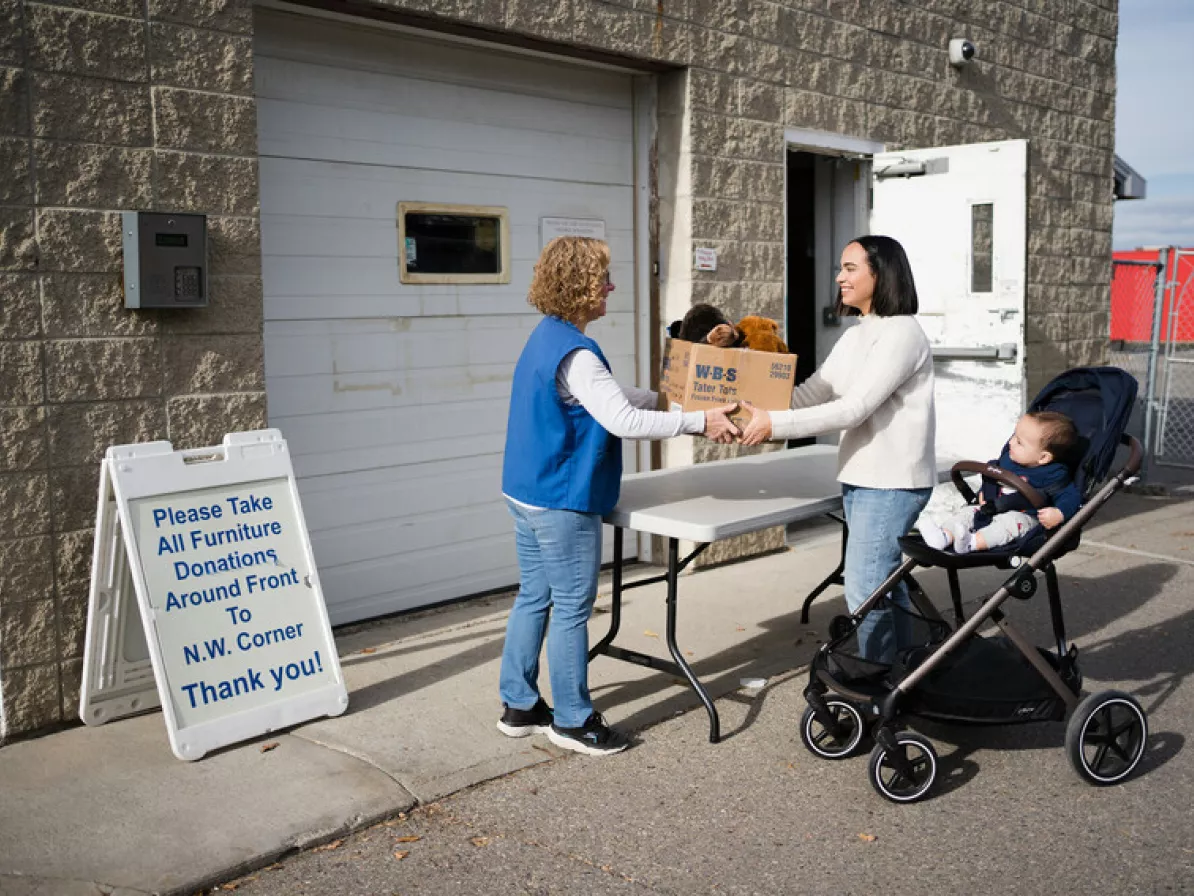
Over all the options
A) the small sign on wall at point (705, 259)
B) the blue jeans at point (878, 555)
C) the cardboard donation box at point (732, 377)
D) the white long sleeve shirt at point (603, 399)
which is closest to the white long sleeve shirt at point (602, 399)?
the white long sleeve shirt at point (603, 399)

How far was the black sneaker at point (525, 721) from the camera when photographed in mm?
4637

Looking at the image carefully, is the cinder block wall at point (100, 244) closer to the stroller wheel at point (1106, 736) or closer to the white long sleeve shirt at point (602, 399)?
the white long sleeve shirt at point (602, 399)

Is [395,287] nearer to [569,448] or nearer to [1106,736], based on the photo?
[569,448]

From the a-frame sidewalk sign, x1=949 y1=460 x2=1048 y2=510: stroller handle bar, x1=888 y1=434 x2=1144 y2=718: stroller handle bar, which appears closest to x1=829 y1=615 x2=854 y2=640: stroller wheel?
x1=888 y1=434 x2=1144 y2=718: stroller handle bar

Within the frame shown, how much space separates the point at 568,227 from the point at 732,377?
245 centimetres

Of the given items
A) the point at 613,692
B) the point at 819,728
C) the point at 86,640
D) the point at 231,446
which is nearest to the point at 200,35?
the point at 231,446

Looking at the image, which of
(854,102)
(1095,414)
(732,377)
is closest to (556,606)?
(732,377)

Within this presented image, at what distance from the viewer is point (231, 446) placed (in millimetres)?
4766

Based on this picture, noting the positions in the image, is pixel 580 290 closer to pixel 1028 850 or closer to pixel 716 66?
pixel 1028 850

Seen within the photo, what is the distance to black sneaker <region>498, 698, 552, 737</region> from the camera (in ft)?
15.2

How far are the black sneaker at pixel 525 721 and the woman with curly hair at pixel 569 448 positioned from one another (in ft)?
0.50

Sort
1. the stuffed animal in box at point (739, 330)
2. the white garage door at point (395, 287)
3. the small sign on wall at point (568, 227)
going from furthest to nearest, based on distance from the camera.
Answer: the small sign on wall at point (568, 227) < the white garage door at point (395, 287) < the stuffed animal in box at point (739, 330)

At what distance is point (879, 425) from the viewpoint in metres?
4.53

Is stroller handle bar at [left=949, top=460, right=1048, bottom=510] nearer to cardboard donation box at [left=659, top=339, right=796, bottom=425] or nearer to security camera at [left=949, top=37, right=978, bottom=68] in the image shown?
cardboard donation box at [left=659, top=339, right=796, bottom=425]
